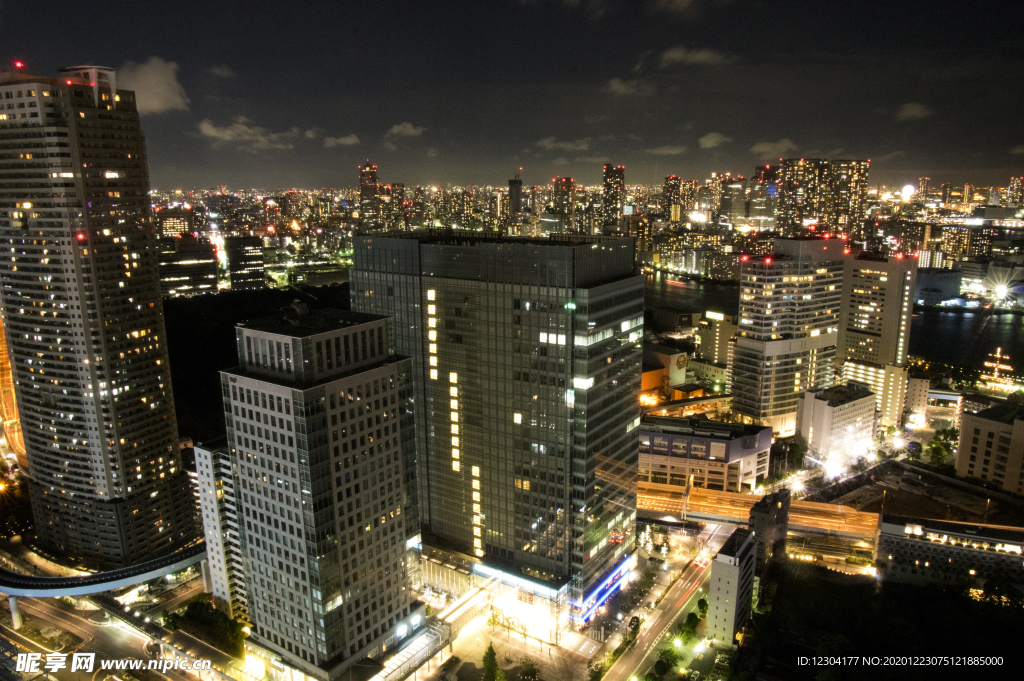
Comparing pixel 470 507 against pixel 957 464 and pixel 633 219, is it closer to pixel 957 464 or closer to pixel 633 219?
pixel 957 464

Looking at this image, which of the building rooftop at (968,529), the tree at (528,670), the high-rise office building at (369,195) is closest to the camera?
the tree at (528,670)

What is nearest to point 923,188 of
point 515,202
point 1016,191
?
point 1016,191

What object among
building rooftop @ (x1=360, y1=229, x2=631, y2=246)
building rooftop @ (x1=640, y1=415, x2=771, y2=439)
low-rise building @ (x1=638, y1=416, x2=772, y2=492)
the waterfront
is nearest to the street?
low-rise building @ (x1=638, y1=416, x2=772, y2=492)

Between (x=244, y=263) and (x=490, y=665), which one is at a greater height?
(x=244, y=263)

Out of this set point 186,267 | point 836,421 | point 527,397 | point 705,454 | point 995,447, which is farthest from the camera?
point 186,267

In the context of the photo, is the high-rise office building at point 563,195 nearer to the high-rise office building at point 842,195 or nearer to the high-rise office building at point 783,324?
the high-rise office building at point 842,195

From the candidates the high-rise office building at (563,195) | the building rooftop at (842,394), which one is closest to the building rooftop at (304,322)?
the building rooftop at (842,394)

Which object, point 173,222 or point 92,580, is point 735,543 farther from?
point 173,222

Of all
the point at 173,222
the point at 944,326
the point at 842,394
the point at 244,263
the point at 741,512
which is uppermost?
the point at 173,222
